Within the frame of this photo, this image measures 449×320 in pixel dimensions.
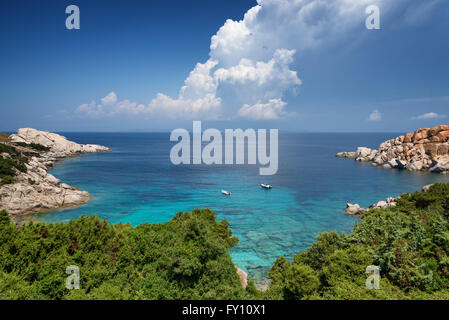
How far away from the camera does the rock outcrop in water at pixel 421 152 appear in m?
76.6

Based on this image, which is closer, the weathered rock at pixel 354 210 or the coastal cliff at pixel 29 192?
the coastal cliff at pixel 29 192

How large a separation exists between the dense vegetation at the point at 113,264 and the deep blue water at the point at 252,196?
1293 cm

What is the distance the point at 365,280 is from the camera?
13.8 meters

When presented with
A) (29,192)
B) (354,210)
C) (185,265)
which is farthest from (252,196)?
(29,192)

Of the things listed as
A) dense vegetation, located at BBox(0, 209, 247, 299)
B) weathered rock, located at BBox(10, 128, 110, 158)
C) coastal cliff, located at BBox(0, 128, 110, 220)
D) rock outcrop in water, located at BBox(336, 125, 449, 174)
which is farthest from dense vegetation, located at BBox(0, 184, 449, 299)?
weathered rock, located at BBox(10, 128, 110, 158)

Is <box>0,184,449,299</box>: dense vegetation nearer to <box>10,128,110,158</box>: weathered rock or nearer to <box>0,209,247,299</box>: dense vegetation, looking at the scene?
<box>0,209,247,299</box>: dense vegetation

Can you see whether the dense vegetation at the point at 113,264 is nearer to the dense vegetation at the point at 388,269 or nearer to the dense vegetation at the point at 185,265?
the dense vegetation at the point at 185,265

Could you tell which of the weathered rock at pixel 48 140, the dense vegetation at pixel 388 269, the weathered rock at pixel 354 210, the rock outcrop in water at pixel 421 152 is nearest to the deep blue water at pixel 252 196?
the weathered rock at pixel 354 210

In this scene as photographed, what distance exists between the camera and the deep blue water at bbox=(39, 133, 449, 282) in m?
34.0

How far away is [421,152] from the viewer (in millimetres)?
81812

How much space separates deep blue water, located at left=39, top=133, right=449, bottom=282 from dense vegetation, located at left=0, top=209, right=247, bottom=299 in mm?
12927

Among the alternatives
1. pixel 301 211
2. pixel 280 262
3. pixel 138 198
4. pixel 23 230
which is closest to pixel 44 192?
pixel 138 198
